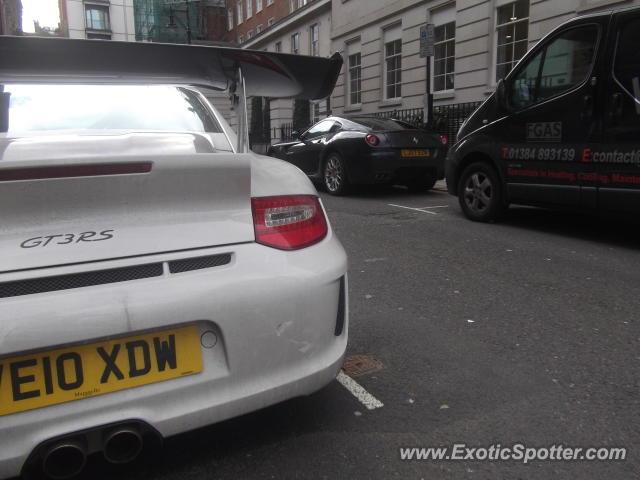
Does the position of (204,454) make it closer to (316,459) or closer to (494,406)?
(316,459)

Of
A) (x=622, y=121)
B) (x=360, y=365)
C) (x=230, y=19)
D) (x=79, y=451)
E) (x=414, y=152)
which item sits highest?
(x=230, y=19)

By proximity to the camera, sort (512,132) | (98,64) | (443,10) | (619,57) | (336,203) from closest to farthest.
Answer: (98,64) → (619,57) → (512,132) → (336,203) → (443,10)

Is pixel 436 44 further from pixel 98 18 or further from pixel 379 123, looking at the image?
pixel 98 18

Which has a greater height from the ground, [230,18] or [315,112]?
[230,18]

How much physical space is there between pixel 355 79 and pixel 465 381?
2184 cm

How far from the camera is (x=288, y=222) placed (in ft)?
6.99

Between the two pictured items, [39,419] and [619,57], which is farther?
[619,57]

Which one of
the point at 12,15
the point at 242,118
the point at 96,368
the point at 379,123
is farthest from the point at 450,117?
the point at 96,368

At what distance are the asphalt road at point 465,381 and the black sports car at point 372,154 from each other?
159 inches

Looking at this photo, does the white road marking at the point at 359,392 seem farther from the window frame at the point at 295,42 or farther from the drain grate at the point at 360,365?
the window frame at the point at 295,42

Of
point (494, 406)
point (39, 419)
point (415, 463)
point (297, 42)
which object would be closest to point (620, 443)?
point (494, 406)

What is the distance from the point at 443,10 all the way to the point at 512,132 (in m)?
13.2

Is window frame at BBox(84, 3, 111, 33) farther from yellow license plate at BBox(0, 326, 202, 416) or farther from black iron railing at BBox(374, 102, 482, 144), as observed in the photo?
yellow license plate at BBox(0, 326, 202, 416)

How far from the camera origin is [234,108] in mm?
3062
